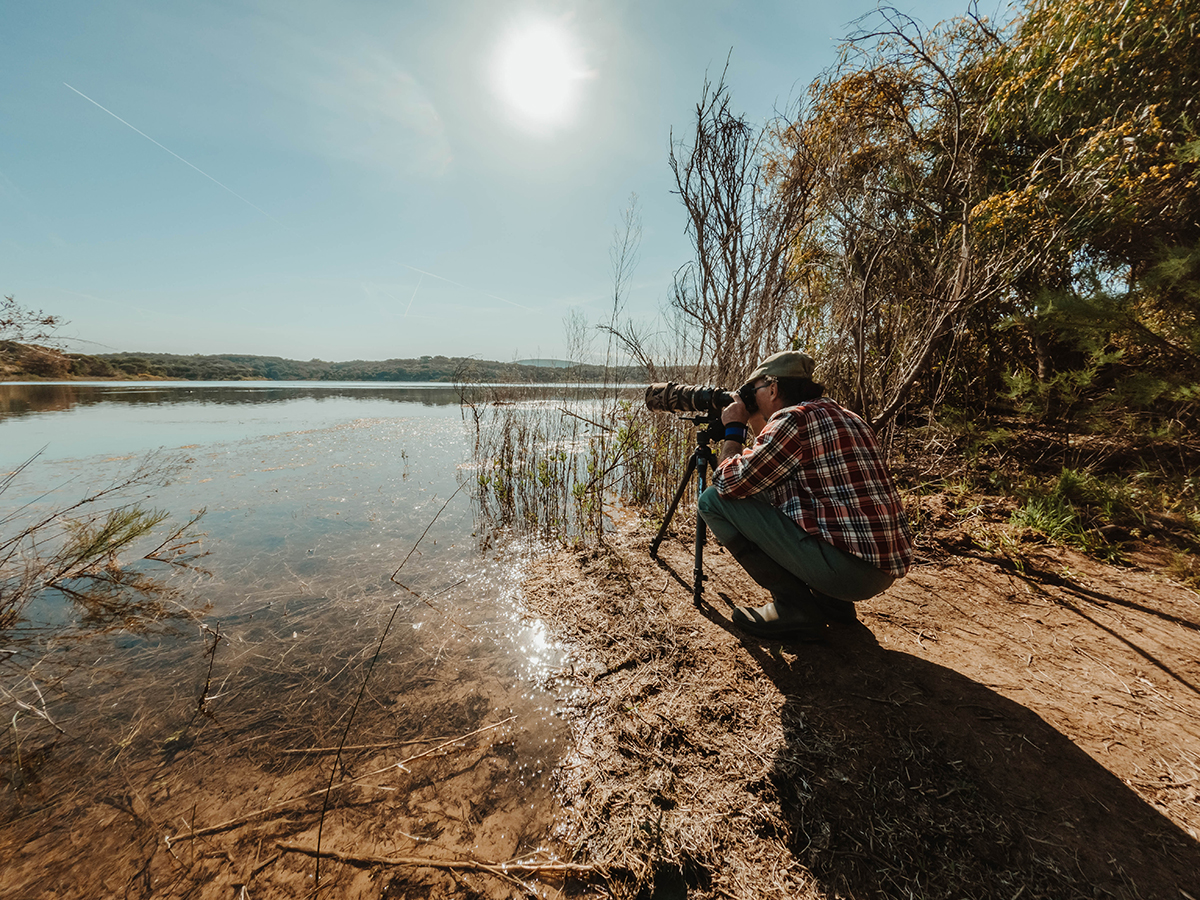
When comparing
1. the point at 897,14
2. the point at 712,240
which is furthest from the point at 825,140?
the point at 712,240

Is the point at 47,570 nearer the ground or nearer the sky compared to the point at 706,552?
nearer the ground

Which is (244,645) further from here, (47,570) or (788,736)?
(788,736)

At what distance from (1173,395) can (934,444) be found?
1.32m

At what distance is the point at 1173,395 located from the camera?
102 inches

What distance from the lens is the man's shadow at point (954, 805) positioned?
954mm

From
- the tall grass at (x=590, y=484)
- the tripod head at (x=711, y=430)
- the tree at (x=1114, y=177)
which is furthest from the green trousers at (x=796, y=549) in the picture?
the tree at (x=1114, y=177)

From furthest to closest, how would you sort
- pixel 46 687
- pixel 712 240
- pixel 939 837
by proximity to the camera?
pixel 712 240 → pixel 46 687 → pixel 939 837

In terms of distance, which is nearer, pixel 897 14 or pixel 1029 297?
pixel 897 14

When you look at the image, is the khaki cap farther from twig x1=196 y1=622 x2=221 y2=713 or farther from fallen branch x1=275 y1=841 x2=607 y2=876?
twig x1=196 y1=622 x2=221 y2=713

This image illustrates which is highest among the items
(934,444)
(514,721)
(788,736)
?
(934,444)

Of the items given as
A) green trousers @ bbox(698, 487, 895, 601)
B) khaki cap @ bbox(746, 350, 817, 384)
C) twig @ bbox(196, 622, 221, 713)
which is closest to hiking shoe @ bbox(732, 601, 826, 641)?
green trousers @ bbox(698, 487, 895, 601)

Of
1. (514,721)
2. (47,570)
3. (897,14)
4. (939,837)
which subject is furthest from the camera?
(47,570)

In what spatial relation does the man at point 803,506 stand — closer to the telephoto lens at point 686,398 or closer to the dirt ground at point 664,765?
the telephoto lens at point 686,398

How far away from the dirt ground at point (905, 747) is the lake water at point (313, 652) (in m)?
0.32
